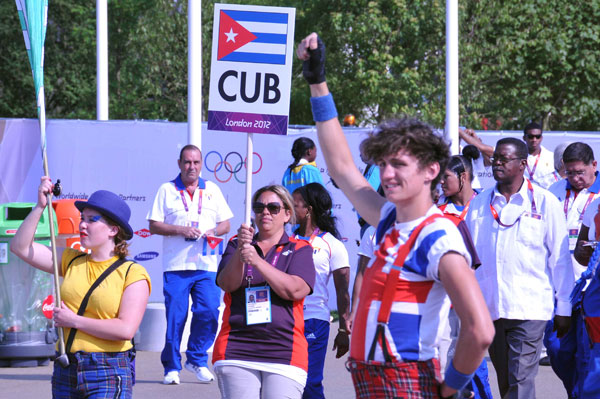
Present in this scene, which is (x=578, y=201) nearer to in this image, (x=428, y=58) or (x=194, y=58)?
(x=194, y=58)

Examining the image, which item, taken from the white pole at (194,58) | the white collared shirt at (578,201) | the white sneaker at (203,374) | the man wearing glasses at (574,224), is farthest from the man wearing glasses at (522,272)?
the white pole at (194,58)

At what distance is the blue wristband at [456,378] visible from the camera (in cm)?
356

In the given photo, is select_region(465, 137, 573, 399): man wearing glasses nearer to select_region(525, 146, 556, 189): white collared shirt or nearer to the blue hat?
the blue hat

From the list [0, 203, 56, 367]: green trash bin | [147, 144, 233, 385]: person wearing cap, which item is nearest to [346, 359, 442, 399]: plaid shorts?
[147, 144, 233, 385]: person wearing cap

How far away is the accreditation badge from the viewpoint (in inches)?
223

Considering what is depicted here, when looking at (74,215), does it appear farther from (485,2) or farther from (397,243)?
(485,2)

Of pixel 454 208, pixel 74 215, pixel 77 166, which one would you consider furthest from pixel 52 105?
pixel 454 208

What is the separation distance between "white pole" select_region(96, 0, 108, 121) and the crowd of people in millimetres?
5337

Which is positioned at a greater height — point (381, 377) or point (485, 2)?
point (485, 2)

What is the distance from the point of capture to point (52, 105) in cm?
3406

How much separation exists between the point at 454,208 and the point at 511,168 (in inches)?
34.8

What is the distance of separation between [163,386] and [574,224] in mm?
3906

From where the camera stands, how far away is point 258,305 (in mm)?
5688

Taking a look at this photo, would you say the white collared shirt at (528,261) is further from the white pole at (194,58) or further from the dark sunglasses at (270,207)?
the white pole at (194,58)
